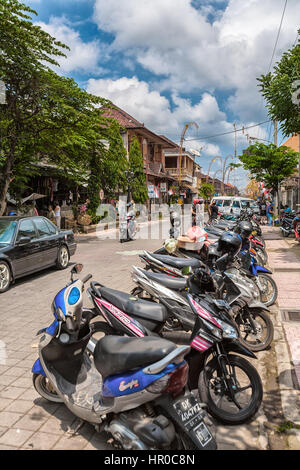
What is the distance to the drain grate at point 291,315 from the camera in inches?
231

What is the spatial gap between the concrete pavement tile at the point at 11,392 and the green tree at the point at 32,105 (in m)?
11.4

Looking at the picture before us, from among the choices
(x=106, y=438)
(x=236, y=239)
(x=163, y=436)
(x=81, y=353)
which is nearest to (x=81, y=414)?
(x=106, y=438)

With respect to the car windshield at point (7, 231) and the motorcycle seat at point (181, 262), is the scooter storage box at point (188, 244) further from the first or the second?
the car windshield at point (7, 231)

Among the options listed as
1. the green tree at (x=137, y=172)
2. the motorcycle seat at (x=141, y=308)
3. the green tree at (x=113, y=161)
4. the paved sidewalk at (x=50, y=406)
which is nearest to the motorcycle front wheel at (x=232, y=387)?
the paved sidewalk at (x=50, y=406)

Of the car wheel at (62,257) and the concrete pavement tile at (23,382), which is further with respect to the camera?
the car wheel at (62,257)

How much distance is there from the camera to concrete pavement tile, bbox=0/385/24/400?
3682 mm

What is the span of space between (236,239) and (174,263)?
1.09 metres

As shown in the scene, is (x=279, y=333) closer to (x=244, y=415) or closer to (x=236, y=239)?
(x=236, y=239)

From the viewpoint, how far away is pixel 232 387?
10.4 feet

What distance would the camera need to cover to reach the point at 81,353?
343 cm

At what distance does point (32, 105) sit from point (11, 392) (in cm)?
1297

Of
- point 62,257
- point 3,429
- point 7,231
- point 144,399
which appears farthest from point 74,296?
point 62,257

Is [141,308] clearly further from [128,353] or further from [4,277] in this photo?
[4,277]

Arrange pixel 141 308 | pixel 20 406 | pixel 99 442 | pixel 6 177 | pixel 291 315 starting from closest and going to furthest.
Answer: pixel 99 442 < pixel 20 406 < pixel 141 308 < pixel 291 315 < pixel 6 177
